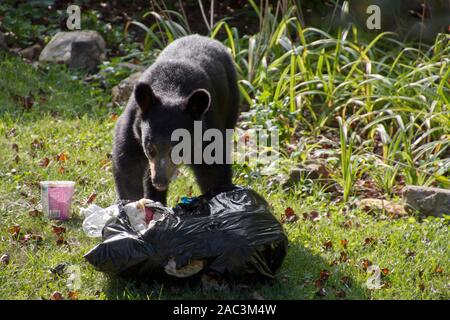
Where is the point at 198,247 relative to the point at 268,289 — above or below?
above

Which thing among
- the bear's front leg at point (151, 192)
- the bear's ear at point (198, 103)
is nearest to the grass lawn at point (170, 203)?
the bear's front leg at point (151, 192)

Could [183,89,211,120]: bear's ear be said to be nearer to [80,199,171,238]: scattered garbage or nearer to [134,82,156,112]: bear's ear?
[134,82,156,112]: bear's ear

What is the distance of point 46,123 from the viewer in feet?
22.9

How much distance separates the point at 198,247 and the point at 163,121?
37.4 inches

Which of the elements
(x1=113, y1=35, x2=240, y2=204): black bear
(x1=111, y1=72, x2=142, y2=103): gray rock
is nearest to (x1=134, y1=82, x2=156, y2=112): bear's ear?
(x1=113, y1=35, x2=240, y2=204): black bear

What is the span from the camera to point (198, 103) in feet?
15.4

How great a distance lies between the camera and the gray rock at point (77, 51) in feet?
28.5

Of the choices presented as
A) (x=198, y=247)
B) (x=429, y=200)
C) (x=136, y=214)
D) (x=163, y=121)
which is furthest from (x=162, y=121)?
(x=429, y=200)

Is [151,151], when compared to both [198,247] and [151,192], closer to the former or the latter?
[151,192]

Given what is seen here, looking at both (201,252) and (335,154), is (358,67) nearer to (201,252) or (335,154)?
(335,154)

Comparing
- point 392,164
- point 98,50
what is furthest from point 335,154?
point 98,50

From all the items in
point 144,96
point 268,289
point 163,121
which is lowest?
point 268,289

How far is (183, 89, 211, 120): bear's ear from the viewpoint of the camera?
461 cm

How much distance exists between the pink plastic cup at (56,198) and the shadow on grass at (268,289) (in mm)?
989
